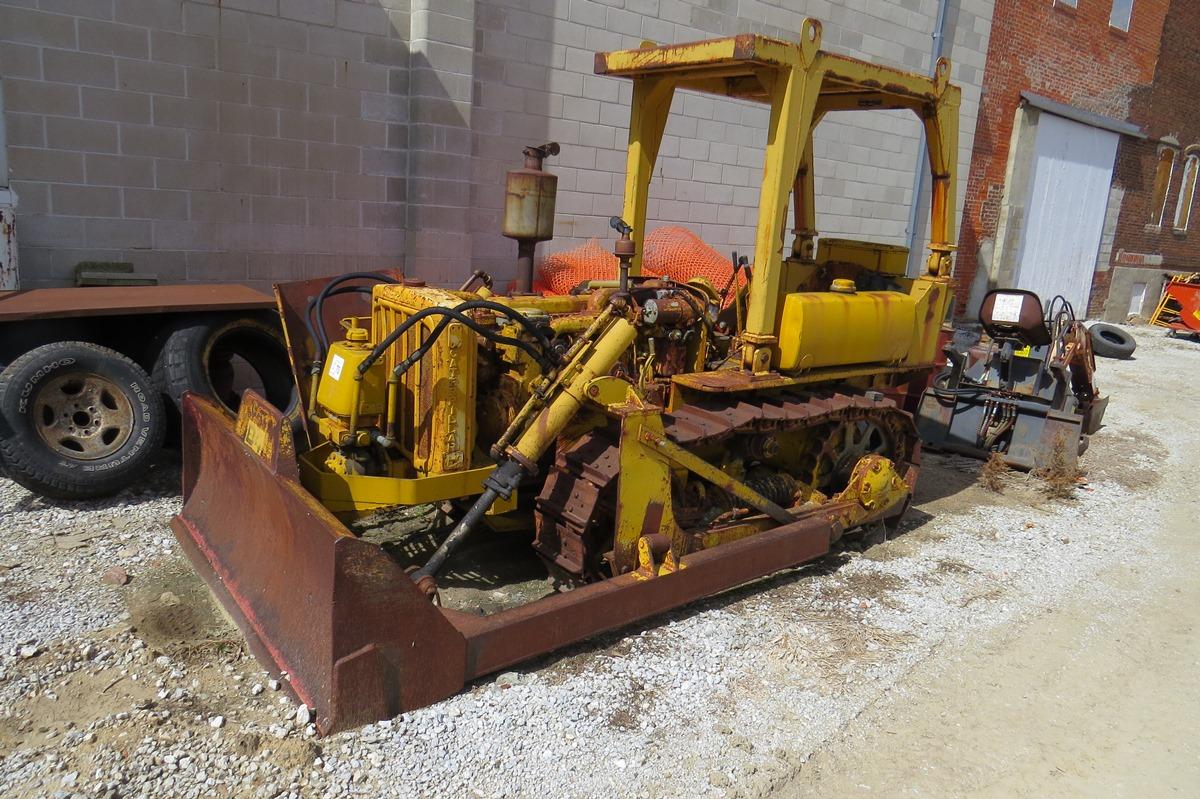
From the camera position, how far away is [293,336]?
5059 millimetres

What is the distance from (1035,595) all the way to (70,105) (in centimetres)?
682

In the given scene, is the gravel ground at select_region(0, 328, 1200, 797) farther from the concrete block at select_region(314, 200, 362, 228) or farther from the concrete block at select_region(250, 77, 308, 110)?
the concrete block at select_region(250, 77, 308, 110)

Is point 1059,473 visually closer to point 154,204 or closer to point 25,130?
point 154,204

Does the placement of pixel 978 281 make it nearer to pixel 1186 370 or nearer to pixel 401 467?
pixel 1186 370

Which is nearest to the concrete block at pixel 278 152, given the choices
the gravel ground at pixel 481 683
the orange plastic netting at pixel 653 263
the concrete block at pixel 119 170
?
the concrete block at pixel 119 170

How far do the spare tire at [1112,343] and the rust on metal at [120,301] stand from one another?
11.8 meters

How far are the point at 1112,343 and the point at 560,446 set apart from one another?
11.9 m

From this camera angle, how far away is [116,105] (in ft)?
20.6

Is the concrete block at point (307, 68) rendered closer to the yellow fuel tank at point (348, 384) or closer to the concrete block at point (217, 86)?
the concrete block at point (217, 86)

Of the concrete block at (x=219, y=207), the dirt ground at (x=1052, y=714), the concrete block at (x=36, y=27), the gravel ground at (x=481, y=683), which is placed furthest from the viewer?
the concrete block at (x=219, y=207)

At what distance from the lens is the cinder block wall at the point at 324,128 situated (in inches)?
243

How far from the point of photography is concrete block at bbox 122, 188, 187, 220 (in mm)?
6453

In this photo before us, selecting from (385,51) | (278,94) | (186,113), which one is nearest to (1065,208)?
Result: (385,51)

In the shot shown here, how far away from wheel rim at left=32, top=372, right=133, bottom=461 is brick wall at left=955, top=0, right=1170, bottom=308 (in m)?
13.0
